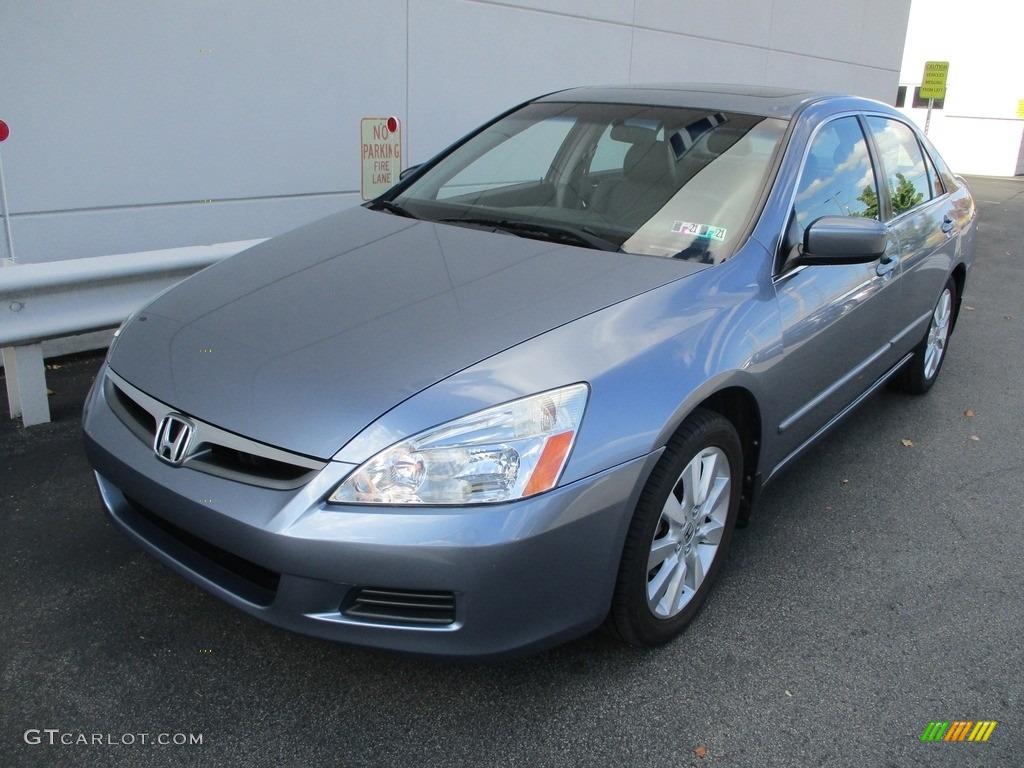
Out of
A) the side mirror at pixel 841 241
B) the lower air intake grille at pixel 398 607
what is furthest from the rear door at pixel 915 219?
the lower air intake grille at pixel 398 607

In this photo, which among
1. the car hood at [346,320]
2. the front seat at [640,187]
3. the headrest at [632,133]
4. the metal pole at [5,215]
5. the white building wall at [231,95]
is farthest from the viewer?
the white building wall at [231,95]

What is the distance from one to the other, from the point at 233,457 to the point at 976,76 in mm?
26078

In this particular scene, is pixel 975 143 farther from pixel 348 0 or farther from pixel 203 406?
pixel 203 406

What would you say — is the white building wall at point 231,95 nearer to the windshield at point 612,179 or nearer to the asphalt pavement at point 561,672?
the asphalt pavement at point 561,672

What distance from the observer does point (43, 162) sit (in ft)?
16.1

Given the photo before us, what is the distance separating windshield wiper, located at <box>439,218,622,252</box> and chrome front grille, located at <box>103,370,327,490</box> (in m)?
1.36

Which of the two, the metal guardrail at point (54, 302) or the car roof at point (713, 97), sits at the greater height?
the car roof at point (713, 97)

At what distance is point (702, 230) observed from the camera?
10.0ft

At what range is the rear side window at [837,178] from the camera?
3338 mm

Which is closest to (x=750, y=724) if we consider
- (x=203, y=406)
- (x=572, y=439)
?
(x=572, y=439)

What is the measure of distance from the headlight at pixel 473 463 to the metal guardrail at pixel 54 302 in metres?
2.55

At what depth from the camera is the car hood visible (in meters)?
2.26

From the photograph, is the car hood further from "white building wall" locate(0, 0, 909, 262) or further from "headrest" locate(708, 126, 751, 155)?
"white building wall" locate(0, 0, 909, 262)

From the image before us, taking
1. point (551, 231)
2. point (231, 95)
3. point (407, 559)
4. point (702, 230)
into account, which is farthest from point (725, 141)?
point (231, 95)
